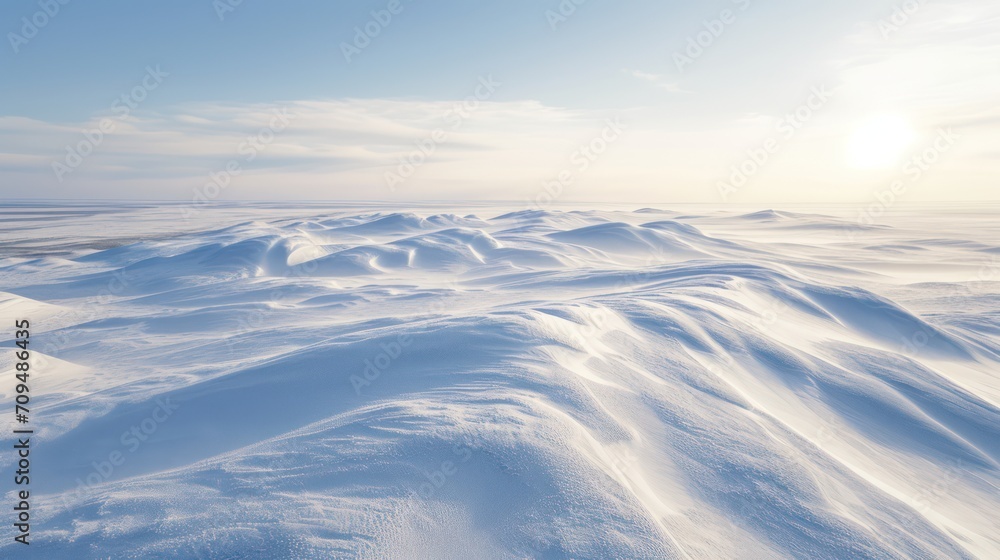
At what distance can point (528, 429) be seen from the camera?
7.52 ft

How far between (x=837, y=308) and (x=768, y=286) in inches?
32.2

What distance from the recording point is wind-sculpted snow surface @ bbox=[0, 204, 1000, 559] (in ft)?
6.02

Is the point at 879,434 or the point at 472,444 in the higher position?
the point at 472,444

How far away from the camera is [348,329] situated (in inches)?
208

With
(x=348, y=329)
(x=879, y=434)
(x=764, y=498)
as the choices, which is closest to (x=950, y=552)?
(x=764, y=498)

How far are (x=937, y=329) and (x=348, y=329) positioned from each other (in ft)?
21.9

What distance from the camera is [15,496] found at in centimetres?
244

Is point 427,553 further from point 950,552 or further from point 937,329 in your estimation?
point 937,329

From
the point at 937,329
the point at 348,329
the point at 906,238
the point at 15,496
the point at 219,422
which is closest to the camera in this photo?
the point at 15,496

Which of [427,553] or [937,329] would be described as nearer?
[427,553]

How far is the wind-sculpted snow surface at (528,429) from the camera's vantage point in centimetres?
183

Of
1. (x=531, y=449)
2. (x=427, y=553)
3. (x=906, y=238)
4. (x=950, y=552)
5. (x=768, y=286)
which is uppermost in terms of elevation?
(x=906, y=238)

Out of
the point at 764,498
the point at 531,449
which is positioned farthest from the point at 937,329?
the point at 531,449

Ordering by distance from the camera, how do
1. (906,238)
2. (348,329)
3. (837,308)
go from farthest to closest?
(906,238), (837,308), (348,329)
